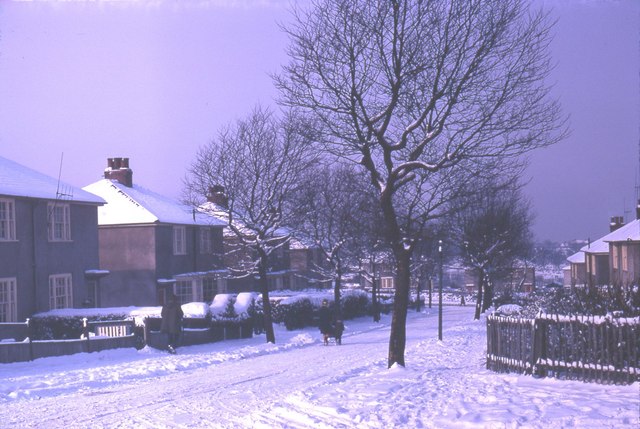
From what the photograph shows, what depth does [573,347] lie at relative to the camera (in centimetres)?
1415

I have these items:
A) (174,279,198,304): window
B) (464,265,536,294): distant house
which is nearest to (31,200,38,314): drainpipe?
(174,279,198,304): window

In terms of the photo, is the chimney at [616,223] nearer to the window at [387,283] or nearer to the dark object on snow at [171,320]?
the window at [387,283]

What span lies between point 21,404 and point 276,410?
5.67 meters

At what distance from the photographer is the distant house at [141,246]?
40562mm

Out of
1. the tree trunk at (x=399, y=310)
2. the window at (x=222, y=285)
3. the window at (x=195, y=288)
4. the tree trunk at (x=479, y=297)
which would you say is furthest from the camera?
the window at (x=222, y=285)

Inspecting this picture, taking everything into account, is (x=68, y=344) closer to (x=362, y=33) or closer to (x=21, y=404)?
(x=21, y=404)

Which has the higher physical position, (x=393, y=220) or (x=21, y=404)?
(x=393, y=220)

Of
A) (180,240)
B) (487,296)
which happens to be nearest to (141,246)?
(180,240)

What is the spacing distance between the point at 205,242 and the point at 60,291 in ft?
51.4

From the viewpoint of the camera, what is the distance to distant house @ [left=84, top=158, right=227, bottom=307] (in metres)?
40.6

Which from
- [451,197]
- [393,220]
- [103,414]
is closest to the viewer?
[103,414]

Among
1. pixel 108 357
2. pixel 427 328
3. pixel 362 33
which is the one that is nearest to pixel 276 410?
pixel 362 33

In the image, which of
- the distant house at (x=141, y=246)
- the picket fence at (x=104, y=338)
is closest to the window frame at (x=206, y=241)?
the distant house at (x=141, y=246)

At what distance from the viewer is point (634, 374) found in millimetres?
13148
